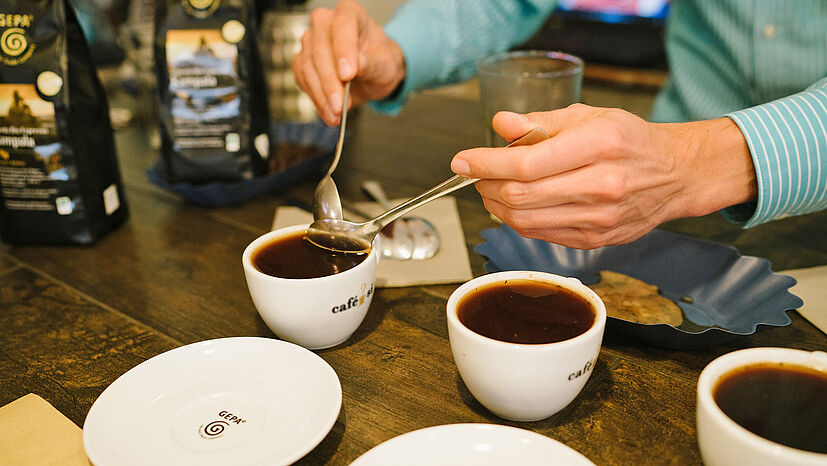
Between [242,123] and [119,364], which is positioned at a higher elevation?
[242,123]

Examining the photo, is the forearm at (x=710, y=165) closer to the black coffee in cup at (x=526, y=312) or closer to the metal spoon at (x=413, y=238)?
the black coffee in cup at (x=526, y=312)

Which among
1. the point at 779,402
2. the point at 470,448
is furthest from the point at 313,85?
the point at 779,402

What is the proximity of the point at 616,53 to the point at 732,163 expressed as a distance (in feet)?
10.3

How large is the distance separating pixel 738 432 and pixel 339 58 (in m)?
0.87

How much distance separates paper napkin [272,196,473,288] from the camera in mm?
939

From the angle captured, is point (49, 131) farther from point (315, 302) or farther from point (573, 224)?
point (573, 224)

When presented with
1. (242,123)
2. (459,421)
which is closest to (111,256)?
(242,123)

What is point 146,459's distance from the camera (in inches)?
23.2

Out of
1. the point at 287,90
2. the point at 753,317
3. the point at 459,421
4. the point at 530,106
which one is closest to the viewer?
the point at 459,421

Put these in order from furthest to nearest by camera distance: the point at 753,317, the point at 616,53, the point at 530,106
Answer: the point at 616,53 < the point at 530,106 < the point at 753,317

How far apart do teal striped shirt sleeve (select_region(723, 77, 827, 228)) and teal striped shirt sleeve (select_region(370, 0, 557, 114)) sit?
76cm

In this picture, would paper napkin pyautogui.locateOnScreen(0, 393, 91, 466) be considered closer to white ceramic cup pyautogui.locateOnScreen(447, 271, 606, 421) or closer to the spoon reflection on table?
white ceramic cup pyautogui.locateOnScreen(447, 271, 606, 421)

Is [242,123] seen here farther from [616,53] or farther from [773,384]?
[616,53]

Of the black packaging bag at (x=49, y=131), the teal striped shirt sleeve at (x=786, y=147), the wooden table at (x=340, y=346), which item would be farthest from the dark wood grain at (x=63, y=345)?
the teal striped shirt sleeve at (x=786, y=147)
